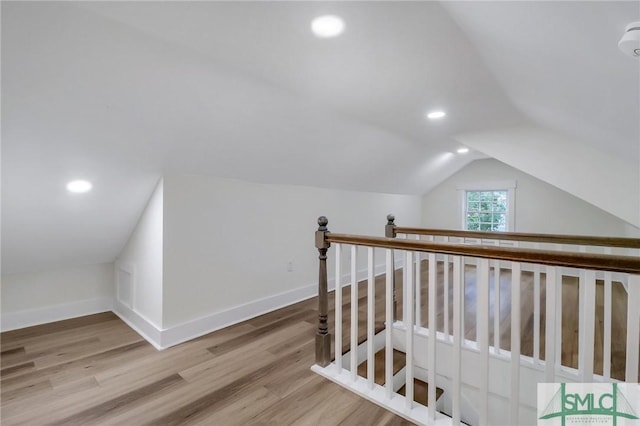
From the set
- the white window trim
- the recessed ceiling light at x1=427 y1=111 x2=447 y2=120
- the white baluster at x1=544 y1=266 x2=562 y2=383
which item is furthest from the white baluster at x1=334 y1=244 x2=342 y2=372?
the white window trim

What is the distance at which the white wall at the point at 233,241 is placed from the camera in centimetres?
252

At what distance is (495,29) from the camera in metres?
1.29

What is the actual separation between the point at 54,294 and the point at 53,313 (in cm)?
19

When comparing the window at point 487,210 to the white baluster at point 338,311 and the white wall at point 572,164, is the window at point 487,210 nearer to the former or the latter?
the white wall at point 572,164

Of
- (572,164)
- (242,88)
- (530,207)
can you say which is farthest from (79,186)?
(530,207)

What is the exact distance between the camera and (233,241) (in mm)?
2924

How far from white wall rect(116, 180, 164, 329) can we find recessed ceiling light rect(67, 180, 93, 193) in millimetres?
461

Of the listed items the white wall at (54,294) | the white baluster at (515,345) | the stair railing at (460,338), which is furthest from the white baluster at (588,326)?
the white wall at (54,294)

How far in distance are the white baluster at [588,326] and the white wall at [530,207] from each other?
4077mm

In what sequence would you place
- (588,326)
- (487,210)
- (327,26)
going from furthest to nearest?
1. (487,210)
2. (327,26)
3. (588,326)

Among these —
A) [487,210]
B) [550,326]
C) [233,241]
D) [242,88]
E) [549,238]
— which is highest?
[242,88]

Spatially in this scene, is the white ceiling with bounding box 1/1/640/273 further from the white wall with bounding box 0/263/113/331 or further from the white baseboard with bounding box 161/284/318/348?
the white baseboard with bounding box 161/284/318/348

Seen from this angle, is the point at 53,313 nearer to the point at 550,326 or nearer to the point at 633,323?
the point at 550,326

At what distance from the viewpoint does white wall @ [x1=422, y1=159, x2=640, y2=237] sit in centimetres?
467
